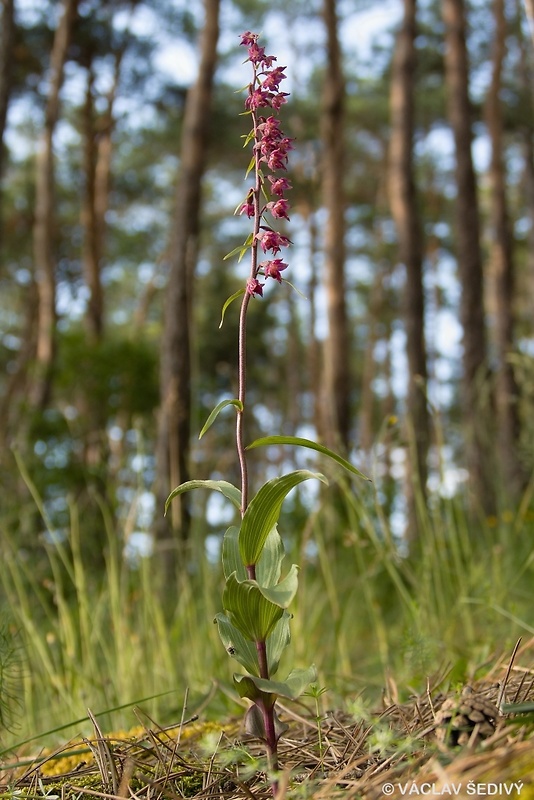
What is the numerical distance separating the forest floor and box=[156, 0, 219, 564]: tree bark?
4236mm

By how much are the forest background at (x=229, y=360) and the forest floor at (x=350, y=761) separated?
1.05 feet

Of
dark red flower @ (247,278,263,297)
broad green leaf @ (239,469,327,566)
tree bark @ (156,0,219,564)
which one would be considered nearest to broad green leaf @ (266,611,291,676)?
broad green leaf @ (239,469,327,566)

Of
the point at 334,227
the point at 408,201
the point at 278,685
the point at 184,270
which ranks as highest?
the point at 334,227

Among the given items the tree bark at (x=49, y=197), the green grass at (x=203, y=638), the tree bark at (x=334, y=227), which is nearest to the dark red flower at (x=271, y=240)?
the green grass at (x=203, y=638)

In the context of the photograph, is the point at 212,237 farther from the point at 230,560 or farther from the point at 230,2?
the point at 230,560

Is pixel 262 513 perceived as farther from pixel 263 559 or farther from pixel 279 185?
pixel 279 185

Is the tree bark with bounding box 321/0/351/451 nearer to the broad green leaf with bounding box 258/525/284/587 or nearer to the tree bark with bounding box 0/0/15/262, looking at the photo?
the tree bark with bounding box 0/0/15/262

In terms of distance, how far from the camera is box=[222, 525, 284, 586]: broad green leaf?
1.15 m

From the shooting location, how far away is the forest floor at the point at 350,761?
2.87ft

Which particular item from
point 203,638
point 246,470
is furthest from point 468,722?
point 203,638

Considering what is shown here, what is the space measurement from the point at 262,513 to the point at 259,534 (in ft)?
0.11

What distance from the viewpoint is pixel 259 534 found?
3.63 feet

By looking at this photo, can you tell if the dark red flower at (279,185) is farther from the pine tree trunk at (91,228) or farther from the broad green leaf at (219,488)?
the pine tree trunk at (91,228)

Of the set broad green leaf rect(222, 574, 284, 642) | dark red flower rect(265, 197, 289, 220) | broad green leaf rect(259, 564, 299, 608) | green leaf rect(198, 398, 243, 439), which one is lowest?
broad green leaf rect(222, 574, 284, 642)
